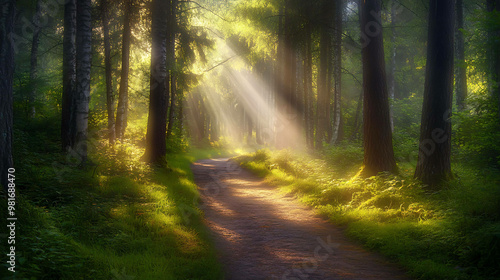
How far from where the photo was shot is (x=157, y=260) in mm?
4688

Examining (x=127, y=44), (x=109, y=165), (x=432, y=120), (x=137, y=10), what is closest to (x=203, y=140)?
(x=127, y=44)

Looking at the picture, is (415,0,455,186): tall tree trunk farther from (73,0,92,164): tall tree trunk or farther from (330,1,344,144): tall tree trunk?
(73,0,92,164): tall tree trunk

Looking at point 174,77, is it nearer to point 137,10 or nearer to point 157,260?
point 137,10

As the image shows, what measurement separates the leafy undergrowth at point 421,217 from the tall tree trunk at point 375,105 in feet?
2.00

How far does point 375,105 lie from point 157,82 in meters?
8.07

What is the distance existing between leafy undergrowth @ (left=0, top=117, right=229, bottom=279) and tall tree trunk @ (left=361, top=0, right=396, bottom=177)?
560cm

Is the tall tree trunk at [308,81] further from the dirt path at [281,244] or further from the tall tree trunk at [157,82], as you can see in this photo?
the dirt path at [281,244]

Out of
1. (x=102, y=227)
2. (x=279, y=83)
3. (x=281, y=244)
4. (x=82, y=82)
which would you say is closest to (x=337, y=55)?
(x=279, y=83)

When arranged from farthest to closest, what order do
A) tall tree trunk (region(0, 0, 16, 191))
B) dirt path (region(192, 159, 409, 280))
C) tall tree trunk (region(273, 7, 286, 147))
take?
1. tall tree trunk (region(273, 7, 286, 147))
2. tall tree trunk (region(0, 0, 16, 191))
3. dirt path (region(192, 159, 409, 280))

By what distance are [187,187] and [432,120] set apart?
7.72m

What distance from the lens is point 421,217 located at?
674 centimetres

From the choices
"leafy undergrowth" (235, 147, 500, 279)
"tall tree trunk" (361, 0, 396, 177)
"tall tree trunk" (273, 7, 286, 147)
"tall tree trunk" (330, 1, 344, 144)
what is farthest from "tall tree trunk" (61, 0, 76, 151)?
"tall tree trunk" (330, 1, 344, 144)

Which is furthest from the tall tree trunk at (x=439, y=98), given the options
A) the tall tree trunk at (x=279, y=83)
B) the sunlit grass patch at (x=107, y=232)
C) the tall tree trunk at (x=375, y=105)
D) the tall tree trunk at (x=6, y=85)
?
the tall tree trunk at (x=279, y=83)

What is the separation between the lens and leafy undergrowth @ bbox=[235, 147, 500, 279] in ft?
15.3
